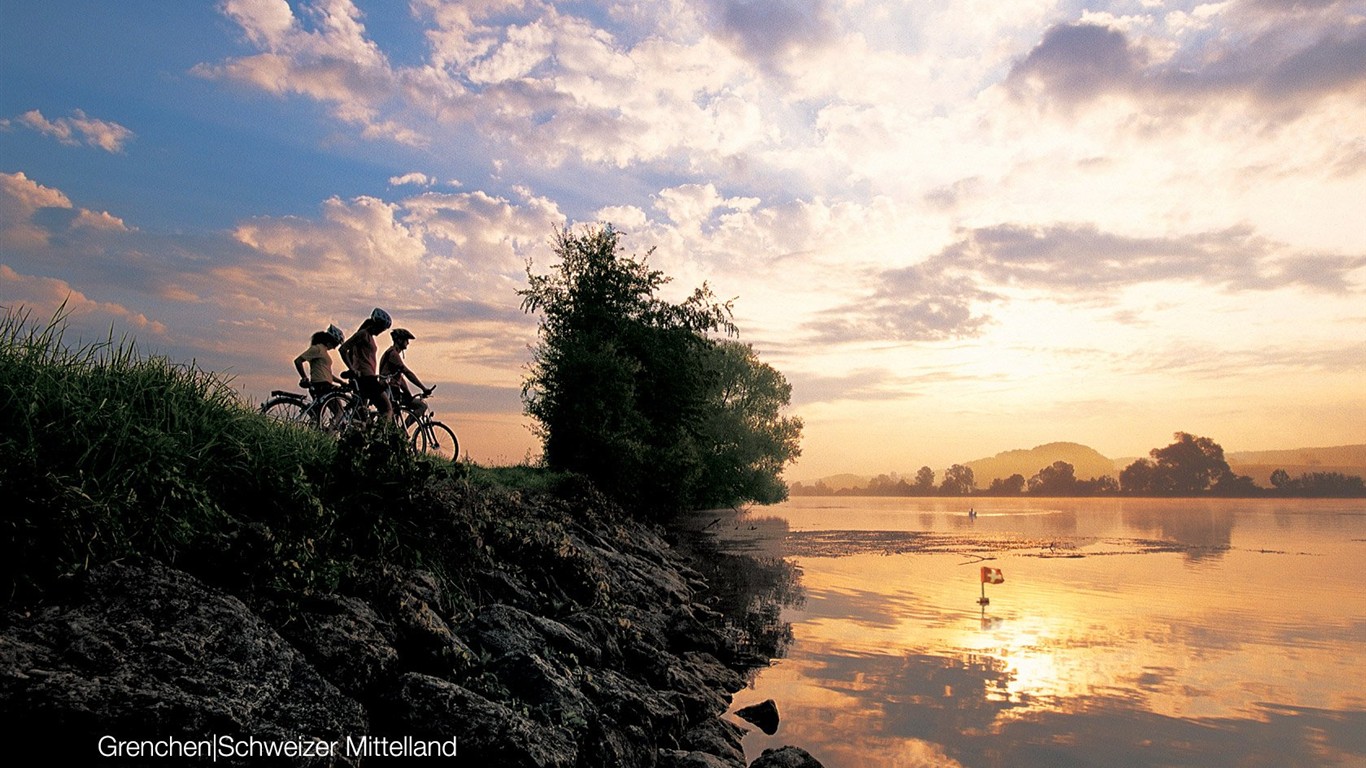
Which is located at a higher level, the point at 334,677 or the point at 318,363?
the point at 318,363

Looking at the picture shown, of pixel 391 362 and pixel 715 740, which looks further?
pixel 391 362

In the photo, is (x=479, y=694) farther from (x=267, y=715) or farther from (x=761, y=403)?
(x=761, y=403)

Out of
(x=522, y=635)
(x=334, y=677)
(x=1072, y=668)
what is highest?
(x=334, y=677)

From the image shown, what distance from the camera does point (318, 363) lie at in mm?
13711

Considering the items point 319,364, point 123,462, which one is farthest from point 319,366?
point 123,462

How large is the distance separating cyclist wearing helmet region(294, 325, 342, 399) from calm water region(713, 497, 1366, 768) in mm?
9358

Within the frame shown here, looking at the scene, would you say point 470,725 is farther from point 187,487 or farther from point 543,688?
point 187,487

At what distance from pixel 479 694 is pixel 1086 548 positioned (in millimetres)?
36403

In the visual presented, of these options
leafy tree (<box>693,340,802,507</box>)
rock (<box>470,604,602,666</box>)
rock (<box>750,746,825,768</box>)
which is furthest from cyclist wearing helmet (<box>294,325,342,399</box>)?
leafy tree (<box>693,340,802,507</box>)

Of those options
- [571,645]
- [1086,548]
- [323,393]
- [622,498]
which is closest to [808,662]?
[571,645]

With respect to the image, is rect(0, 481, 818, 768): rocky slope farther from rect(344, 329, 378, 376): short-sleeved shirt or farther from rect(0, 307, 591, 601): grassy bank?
rect(344, 329, 378, 376): short-sleeved shirt

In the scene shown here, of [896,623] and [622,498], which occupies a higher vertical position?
[622,498]

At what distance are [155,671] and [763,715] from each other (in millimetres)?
7059

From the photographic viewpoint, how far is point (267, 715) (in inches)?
174
